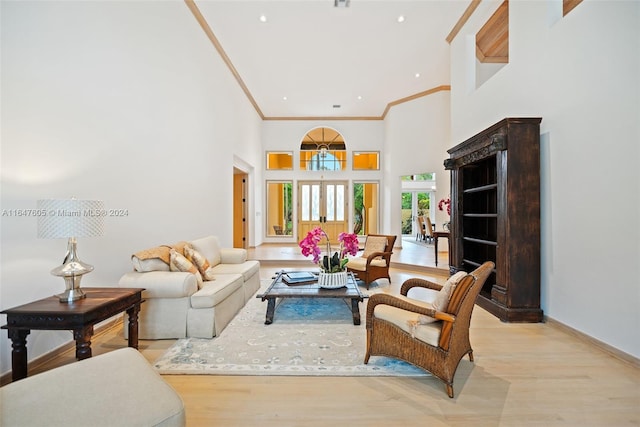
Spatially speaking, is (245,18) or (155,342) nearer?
(155,342)

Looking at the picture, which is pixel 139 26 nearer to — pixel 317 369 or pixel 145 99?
pixel 145 99

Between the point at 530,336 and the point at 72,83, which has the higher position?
the point at 72,83

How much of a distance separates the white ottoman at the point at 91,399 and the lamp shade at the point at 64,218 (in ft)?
3.65

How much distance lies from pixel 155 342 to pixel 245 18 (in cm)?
491

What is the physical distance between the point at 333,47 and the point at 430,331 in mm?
5470

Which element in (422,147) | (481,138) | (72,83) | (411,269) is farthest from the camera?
(422,147)

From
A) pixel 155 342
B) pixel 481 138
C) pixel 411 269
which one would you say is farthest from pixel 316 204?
pixel 155 342

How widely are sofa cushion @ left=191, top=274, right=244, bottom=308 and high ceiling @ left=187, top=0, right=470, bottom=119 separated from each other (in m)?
4.12

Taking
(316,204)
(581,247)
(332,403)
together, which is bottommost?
(332,403)

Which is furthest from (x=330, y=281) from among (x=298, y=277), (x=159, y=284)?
(x=159, y=284)

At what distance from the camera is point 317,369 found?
93.3 inches

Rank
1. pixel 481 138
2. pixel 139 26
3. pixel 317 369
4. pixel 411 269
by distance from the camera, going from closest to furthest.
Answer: pixel 317 369
pixel 139 26
pixel 481 138
pixel 411 269

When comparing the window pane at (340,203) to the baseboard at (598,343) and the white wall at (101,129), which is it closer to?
the white wall at (101,129)

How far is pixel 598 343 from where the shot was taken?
273cm
